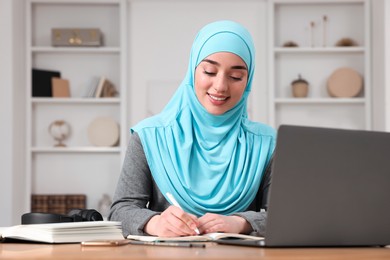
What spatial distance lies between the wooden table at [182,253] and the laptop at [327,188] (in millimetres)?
41

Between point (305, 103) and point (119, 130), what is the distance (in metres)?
1.51

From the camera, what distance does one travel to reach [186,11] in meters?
6.20

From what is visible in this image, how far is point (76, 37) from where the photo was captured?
6117 millimetres

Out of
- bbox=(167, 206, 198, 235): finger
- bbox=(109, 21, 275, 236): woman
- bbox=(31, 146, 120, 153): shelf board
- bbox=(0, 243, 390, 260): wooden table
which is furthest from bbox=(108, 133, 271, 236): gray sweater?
bbox=(31, 146, 120, 153): shelf board

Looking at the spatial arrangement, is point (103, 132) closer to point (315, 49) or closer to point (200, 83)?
point (315, 49)

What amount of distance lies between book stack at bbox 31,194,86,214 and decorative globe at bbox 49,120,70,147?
0.41 meters

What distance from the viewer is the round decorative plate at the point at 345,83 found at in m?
6.14

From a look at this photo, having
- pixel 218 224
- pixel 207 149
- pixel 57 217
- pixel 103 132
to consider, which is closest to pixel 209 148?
pixel 207 149

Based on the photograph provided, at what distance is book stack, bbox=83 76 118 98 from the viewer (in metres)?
6.12

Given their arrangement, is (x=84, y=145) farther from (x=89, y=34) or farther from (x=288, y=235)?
(x=288, y=235)

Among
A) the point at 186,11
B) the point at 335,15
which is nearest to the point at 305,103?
the point at 335,15

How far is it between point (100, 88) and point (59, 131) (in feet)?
1.53

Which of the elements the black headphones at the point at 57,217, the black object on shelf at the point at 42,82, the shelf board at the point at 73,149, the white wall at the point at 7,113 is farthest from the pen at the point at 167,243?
the black object on shelf at the point at 42,82

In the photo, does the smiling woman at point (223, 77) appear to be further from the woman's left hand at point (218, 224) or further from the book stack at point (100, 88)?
the book stack at point (100, 88)
